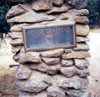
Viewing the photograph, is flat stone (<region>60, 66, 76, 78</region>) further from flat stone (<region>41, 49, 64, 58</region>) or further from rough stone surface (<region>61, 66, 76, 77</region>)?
flat stone (<region>41, 49, 64, 58</region>)

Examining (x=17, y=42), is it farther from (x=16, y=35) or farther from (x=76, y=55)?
(x=76, y=55)

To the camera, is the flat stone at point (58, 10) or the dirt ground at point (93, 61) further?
the dirt ground at point (93, 61)

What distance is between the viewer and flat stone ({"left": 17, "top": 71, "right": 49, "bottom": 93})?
18.7 ft

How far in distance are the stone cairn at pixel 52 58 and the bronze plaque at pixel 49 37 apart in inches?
3.1

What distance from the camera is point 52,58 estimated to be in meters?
5.73

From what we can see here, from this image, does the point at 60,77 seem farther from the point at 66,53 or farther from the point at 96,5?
the point at 96,5

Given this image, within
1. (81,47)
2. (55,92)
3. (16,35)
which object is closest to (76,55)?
(81,47)

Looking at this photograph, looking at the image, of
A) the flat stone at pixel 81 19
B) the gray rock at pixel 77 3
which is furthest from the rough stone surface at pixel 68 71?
the gray rock at pixel 77 3

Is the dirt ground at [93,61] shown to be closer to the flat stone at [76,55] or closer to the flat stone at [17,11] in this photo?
the flat stone at [76,55]

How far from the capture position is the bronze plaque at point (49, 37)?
5.75 meters

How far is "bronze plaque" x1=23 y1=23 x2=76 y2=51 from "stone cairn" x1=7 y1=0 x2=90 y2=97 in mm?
79

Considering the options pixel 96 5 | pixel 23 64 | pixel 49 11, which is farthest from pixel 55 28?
pixel 96 5

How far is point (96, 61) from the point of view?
462 inches

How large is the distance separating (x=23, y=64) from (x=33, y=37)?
447 millimetres
